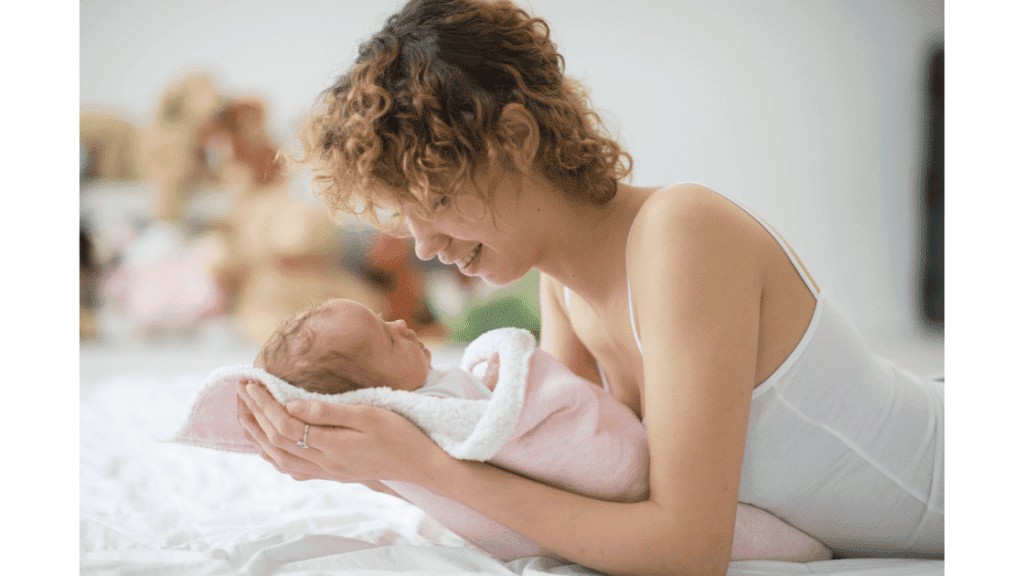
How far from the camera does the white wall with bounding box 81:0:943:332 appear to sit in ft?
7.16

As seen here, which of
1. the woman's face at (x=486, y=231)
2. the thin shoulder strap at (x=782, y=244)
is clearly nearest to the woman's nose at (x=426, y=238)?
the woman's face at (x=486, y=231)

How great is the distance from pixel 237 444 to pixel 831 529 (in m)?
0.85

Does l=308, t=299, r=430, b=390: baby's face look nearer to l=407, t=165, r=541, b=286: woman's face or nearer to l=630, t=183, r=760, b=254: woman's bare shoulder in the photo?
l=407, t=165, r=541, b=286: woman's face

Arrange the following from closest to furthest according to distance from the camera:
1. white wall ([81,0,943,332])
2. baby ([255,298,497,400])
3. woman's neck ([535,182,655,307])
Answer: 1. baby ([255,298,497,400])
2. woman's neck ([535,182,655,307])
3. white wall ([81,0,943,332])

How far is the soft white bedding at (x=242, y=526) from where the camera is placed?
0.83m

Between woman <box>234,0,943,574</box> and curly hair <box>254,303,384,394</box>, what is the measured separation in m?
0.06

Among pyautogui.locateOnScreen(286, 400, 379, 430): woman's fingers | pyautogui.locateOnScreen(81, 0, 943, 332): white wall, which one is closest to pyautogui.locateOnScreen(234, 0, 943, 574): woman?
pyautogui.locateOnScreen(286, 400, 379, 430): woman's fingers

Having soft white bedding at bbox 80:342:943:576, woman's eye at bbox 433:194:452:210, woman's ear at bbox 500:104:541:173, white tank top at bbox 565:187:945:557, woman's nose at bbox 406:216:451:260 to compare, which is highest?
woman's ear at bbox 500:104:541:173

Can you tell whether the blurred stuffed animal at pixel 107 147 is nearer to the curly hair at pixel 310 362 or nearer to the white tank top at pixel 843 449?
the curly hair at pixel 310 362

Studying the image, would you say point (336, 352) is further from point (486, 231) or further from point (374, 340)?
point (486, 231)

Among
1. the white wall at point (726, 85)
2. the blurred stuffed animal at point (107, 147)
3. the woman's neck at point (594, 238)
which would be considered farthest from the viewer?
the blurred stuffed animal at point (107, 147)

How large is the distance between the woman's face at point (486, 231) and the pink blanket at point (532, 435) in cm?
14

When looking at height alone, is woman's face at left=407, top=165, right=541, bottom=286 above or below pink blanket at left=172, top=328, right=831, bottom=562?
above
